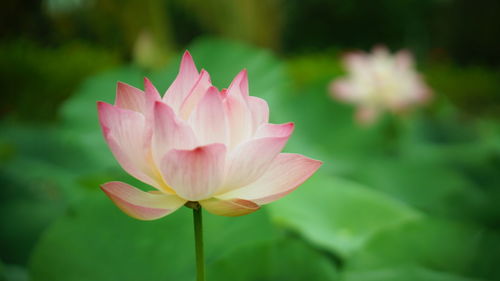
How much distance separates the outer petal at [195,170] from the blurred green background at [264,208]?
6.1 inches

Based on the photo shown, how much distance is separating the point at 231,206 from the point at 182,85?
11 centimetres

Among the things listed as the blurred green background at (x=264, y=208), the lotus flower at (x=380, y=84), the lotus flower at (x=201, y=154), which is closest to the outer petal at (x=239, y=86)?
the lotus flower at (x=201, y=154)

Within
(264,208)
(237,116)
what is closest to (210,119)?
(237,116)

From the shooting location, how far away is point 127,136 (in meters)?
0.37

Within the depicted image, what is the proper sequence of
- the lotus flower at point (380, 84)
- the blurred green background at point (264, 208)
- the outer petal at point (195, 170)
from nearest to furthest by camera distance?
the outer petal at point (195, 170)
the blurred green background at point (264, 208)
the lotus flower at point (380, 84)

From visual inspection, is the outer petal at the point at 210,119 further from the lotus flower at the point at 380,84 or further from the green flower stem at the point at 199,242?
the lotus flower at the point at 380,84

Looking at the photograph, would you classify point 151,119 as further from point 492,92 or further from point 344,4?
point 344,4

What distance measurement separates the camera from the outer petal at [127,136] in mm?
364

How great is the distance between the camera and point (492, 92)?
5387 mm

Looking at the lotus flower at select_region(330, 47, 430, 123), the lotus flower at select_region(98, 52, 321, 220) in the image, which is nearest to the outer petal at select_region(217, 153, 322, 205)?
the lotus flower at select_region(98, 52, 321, 220)

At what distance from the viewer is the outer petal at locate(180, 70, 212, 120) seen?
40 cm

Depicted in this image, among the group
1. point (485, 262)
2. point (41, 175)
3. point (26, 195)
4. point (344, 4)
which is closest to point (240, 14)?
point (41, 175)

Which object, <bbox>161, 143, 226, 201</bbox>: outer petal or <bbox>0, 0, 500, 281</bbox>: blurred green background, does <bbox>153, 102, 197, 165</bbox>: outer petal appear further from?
<bbox>0, 0, 500, 281</bbox>: blurred green background

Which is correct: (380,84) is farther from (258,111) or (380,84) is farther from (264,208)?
(258,111)
